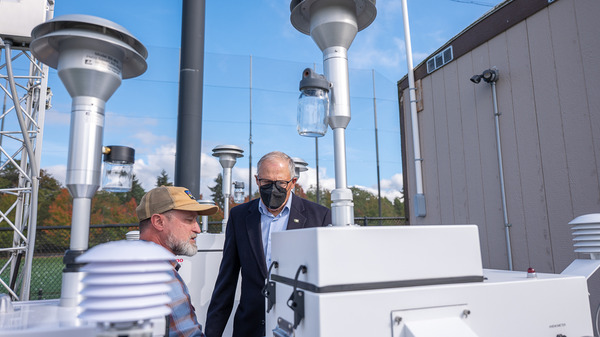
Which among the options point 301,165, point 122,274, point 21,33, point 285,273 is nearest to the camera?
point 122,274

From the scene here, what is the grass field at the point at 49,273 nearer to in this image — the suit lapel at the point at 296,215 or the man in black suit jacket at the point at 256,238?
the man in black suit jacket at the point at 256,238

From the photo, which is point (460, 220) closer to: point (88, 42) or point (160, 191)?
point (160, 191)

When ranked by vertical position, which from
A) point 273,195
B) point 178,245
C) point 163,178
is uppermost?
point 163,178

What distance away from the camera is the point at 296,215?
7.19ft

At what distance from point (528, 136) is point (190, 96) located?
3491 mm

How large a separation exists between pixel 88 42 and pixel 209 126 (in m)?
12.2

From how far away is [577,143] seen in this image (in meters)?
2.91

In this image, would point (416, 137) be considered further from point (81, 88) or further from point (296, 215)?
point (81, 88)

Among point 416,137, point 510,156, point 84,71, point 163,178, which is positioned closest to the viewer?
point 84,71

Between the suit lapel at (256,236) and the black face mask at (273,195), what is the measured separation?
16 centimetres

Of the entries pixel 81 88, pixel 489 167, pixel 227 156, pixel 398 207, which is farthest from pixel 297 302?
pixel 398 207

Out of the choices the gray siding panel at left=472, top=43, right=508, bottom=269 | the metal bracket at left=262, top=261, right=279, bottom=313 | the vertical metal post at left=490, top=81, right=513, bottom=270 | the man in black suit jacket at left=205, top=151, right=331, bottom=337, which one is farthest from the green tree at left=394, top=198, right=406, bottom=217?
the metal bracket at left=262, top=261, right=279, bottom=313

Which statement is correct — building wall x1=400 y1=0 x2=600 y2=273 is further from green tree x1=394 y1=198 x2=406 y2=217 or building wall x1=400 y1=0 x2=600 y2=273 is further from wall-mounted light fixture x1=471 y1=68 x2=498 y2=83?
green tree x1=394 y1=198 x2=406 y2=217

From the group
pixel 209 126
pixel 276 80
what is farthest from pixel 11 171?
pixel 276 80
